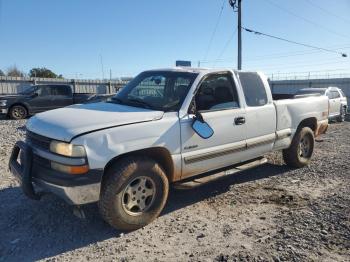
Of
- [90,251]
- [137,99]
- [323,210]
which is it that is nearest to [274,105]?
[323,210]

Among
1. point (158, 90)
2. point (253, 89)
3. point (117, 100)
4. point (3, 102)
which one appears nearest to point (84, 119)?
point (117, 100)

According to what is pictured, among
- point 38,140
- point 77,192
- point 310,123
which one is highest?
point 38,140

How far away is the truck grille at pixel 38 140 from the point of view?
406cm

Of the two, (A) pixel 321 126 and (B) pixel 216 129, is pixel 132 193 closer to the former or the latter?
(B) pixel 216 129

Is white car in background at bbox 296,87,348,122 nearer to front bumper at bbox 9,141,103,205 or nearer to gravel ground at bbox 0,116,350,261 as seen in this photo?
gravel ground at bbox 0,116,350,261

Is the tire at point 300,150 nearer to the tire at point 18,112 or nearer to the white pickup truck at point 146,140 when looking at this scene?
the white pickup truck at point 146,140

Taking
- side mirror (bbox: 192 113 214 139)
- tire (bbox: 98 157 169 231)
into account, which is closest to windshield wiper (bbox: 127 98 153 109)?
side mirror (bbox: 192 113 214 139)

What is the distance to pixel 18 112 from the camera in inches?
675

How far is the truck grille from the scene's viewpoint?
13.3 feet

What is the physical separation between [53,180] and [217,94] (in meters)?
2.65

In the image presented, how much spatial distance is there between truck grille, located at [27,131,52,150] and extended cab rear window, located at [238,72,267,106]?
312cm

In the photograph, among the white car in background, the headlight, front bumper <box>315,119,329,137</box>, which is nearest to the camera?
the headlight

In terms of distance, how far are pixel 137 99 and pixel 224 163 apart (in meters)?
1.61

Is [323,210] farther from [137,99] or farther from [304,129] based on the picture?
[137,99]
